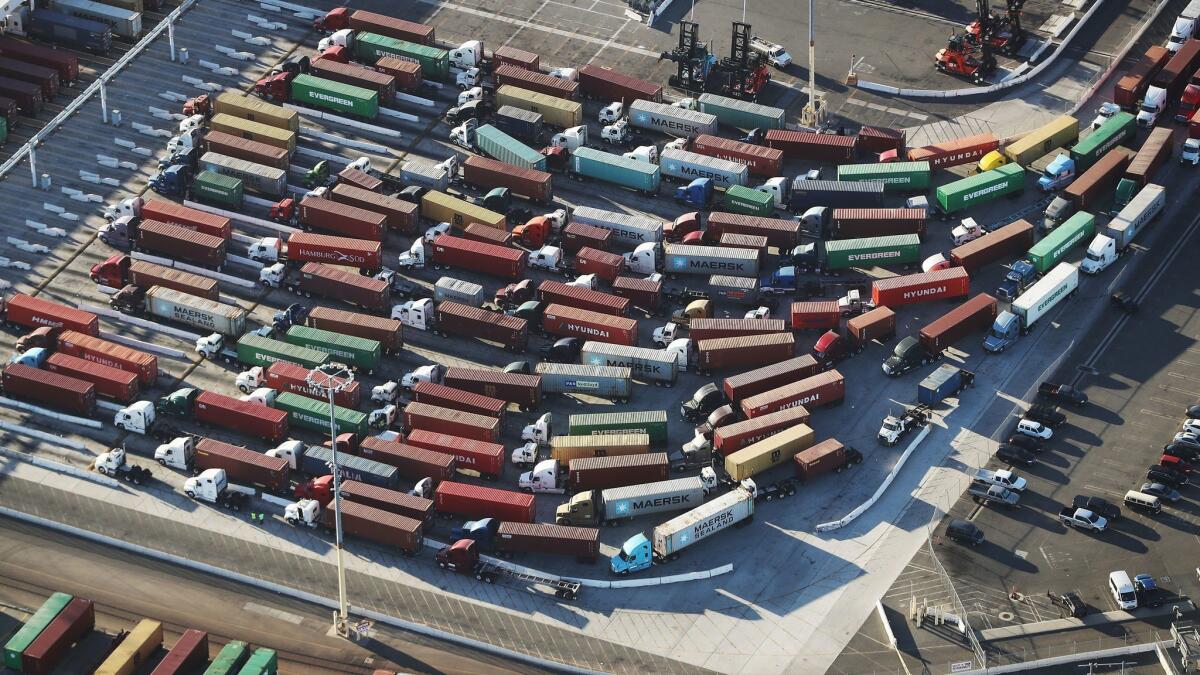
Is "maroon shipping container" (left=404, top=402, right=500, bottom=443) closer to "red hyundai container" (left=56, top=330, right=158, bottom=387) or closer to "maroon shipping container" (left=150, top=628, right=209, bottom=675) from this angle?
"red hyundai container" (left=56, top=330, right=158, bottom=387)

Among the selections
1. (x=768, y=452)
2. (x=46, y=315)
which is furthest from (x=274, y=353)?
(x=768, y=452)

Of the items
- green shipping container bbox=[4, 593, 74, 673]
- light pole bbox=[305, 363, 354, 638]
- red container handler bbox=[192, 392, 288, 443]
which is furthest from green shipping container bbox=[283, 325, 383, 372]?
green shipping container bbox=[4, 593, 74, 673]

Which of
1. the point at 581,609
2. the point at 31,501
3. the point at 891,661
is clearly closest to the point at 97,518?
the point at 31,501

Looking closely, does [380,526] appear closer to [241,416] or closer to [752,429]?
[241,416]

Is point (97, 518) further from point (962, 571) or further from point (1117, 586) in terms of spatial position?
point (1117, 586)

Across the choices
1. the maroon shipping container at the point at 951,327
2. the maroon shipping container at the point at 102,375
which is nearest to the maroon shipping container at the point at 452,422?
the maroon shipping container at the point at 102,375

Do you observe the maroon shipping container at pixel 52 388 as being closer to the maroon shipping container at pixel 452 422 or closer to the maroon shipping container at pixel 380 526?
the maroon shipping container at pixel 380 526
